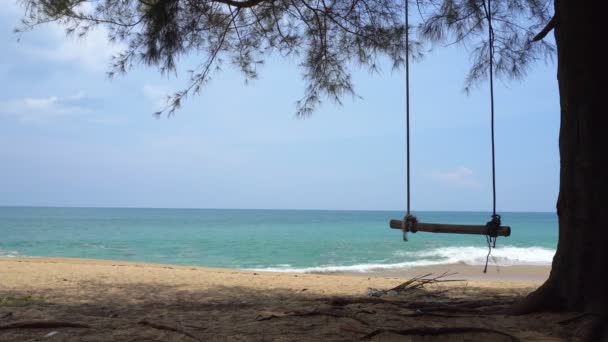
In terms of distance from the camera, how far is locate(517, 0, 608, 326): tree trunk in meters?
2.86

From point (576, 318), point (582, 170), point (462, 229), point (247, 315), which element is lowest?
point (247, 315)

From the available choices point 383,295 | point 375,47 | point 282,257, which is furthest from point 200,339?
point 282,257

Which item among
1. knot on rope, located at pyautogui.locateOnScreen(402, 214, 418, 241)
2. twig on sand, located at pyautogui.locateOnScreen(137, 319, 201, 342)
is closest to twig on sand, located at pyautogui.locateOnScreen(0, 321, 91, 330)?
twig on sand, located at pyautogui.locateOnScreen(137, 319, 201, 342)

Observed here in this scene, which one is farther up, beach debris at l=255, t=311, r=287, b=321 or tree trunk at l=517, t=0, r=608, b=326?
tree trunk at l=517, t=0, r=608, b=326

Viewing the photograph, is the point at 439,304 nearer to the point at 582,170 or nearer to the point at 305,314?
the point at 305,314

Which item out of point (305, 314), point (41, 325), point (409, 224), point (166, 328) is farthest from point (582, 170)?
point (41, 325)

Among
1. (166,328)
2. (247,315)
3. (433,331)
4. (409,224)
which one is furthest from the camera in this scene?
(409,224)

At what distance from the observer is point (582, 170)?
289 cm

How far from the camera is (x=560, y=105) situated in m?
3.09

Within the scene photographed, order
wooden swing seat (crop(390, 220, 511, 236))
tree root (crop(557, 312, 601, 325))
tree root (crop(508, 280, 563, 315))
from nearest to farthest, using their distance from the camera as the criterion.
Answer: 1. tree root (crop(557, 312, 601, 325))
2. tree root (crop(508, 280, 563, 315))
3. wooden swing seat (crop(390, 220, 511, 236))

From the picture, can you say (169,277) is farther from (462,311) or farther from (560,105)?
(560,105)

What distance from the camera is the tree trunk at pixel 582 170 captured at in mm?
2857

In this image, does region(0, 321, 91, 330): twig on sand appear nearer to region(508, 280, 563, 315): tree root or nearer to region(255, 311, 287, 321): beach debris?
region(255, 311, 287, 321): beach debris

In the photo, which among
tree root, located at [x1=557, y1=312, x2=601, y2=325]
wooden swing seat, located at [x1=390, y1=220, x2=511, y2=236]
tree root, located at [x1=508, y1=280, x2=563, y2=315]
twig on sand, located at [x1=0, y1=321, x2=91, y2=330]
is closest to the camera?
tree root, located at [x1=557, y1=312, x2=601, y2=325]
